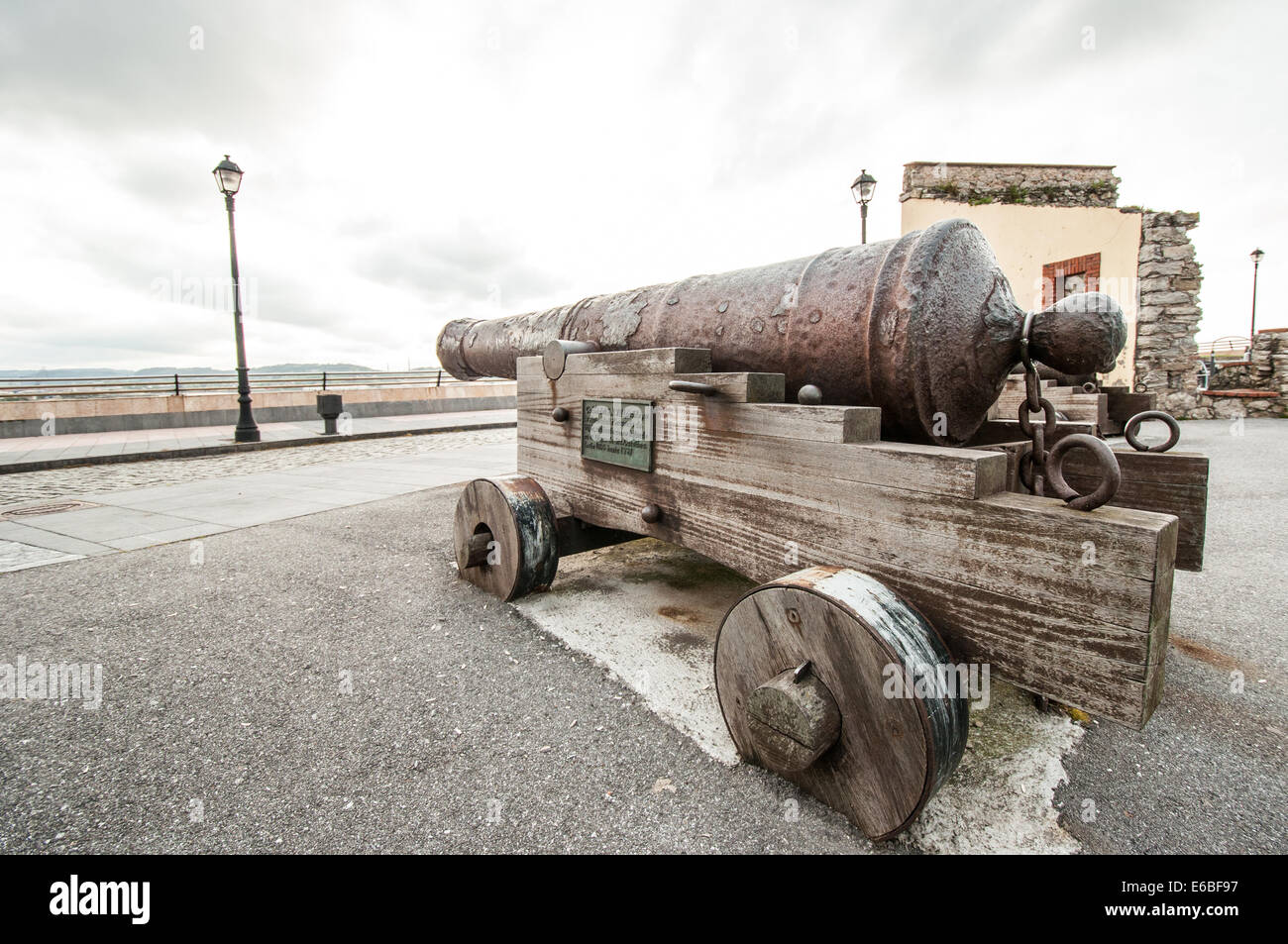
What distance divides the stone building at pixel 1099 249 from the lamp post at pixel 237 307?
14696mm

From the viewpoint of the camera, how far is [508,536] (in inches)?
Answer: 123

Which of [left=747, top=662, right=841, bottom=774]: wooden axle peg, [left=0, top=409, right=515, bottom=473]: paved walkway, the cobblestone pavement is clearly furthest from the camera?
[left=0, top=409, right=515, bottom=473]: paved walkway

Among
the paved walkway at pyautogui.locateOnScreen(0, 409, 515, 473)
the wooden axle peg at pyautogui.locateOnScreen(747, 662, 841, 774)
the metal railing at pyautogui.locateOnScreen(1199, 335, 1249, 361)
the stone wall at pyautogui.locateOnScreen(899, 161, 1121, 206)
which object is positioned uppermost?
the stone wall at pyautogui.locateOnScreen(899, 161, 1121, 206)

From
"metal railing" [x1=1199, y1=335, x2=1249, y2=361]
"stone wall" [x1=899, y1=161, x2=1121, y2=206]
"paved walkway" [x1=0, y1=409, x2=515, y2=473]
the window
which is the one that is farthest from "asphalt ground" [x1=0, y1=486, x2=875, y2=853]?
"metal railing" [x1=1199, y1=335, x2=1249, y2=361]

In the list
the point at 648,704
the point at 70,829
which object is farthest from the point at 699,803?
the point at 70,829

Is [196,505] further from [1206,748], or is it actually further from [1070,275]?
[1070,275]

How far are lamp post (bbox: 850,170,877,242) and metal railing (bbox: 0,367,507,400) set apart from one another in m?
14.8

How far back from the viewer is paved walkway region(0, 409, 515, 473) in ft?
30.9

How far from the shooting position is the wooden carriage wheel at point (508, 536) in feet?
10.2

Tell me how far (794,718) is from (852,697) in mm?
152

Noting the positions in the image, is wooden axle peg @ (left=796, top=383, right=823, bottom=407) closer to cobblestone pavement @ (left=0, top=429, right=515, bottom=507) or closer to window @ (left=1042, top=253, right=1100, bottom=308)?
cobblestone pavement @ (left=0, top=429, right=515, bottom=507)

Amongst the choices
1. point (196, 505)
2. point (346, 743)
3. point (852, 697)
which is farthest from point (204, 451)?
point (852, 697)

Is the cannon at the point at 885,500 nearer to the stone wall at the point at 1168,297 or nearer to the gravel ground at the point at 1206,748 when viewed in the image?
the gravel ground at the point at 1206,748

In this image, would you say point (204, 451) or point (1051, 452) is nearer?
point (1051, 452)
